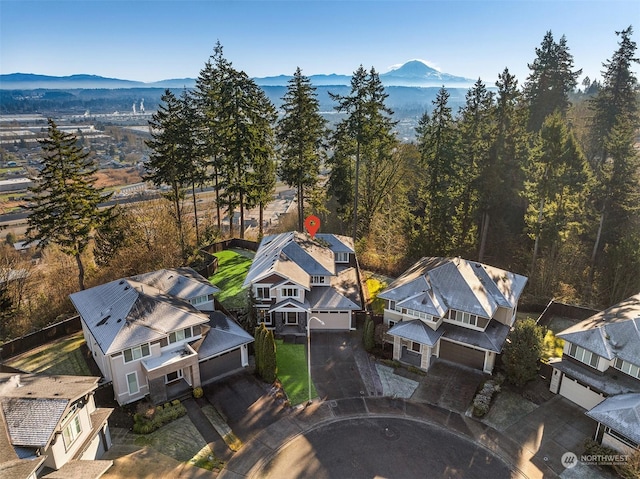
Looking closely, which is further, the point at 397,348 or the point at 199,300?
the point at 199,300

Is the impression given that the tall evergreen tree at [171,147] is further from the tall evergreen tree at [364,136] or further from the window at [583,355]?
the window at [583,355]

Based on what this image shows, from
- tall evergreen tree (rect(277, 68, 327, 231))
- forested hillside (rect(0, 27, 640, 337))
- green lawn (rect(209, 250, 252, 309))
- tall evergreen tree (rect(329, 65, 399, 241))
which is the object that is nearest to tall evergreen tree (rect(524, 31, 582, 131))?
forested hillside (rect(0, 27, 640, 337))

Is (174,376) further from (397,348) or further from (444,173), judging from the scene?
(444,173)

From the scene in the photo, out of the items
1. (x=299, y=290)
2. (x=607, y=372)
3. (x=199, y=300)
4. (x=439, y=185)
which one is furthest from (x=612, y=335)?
(x=199, y=300)

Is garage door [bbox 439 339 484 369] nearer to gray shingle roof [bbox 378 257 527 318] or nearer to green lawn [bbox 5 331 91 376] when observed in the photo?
gray shingle roof [bbox 378 257 527 318]

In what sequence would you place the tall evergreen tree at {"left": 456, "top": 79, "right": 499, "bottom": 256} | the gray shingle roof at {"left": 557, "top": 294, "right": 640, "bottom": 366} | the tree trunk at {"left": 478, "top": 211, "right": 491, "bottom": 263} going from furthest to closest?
the tree trunk at {"left": 478, "top": 211, "right": 491, "bottom": 263}
the tall evergreen tree at {"left": 456, "top": 79, "right": 499, "bottom": 256}
the gray shingle roof at {"left": 557, "top": 294, "right": 640, "bottom": 366}

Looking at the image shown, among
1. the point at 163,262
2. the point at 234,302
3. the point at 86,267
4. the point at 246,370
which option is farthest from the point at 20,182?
the point at 246,370
